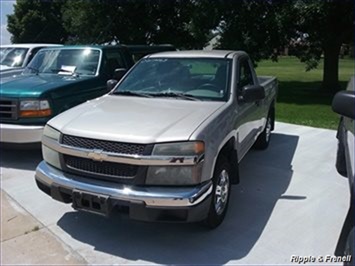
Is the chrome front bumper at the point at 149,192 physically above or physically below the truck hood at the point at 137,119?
below

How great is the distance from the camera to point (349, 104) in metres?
2.37

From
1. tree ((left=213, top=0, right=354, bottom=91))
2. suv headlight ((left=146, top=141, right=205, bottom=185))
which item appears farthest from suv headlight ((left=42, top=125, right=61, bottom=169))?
tree ((left=213, top=0, right=354, bottom=91))

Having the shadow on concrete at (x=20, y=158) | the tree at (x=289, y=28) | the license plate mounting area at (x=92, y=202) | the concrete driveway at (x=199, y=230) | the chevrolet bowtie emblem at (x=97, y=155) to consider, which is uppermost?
the tree at (x=289, y=28)

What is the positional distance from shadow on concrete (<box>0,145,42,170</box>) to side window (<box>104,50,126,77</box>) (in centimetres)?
189

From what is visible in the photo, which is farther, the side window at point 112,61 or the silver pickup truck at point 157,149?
the side window at point 112,61

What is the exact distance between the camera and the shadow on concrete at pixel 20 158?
592cm

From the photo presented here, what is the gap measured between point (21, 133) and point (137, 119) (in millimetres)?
2692

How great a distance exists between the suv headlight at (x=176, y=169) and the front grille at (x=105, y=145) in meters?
0.16

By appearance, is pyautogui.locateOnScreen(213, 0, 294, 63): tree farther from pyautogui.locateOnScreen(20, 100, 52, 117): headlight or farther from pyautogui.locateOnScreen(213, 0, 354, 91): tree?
A: pyautogui.locateOnScreen(20, 100, 52, 117): headlight

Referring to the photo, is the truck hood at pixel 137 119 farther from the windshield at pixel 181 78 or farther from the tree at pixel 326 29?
the tree at pixel 326 29

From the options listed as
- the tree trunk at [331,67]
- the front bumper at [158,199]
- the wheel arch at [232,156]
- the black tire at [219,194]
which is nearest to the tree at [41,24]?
the tree trunk at [331,67]

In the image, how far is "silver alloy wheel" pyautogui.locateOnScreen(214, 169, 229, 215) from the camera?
3836 millimetres

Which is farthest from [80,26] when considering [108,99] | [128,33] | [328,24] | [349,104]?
[349,104]

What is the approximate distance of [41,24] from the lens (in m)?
40.3
